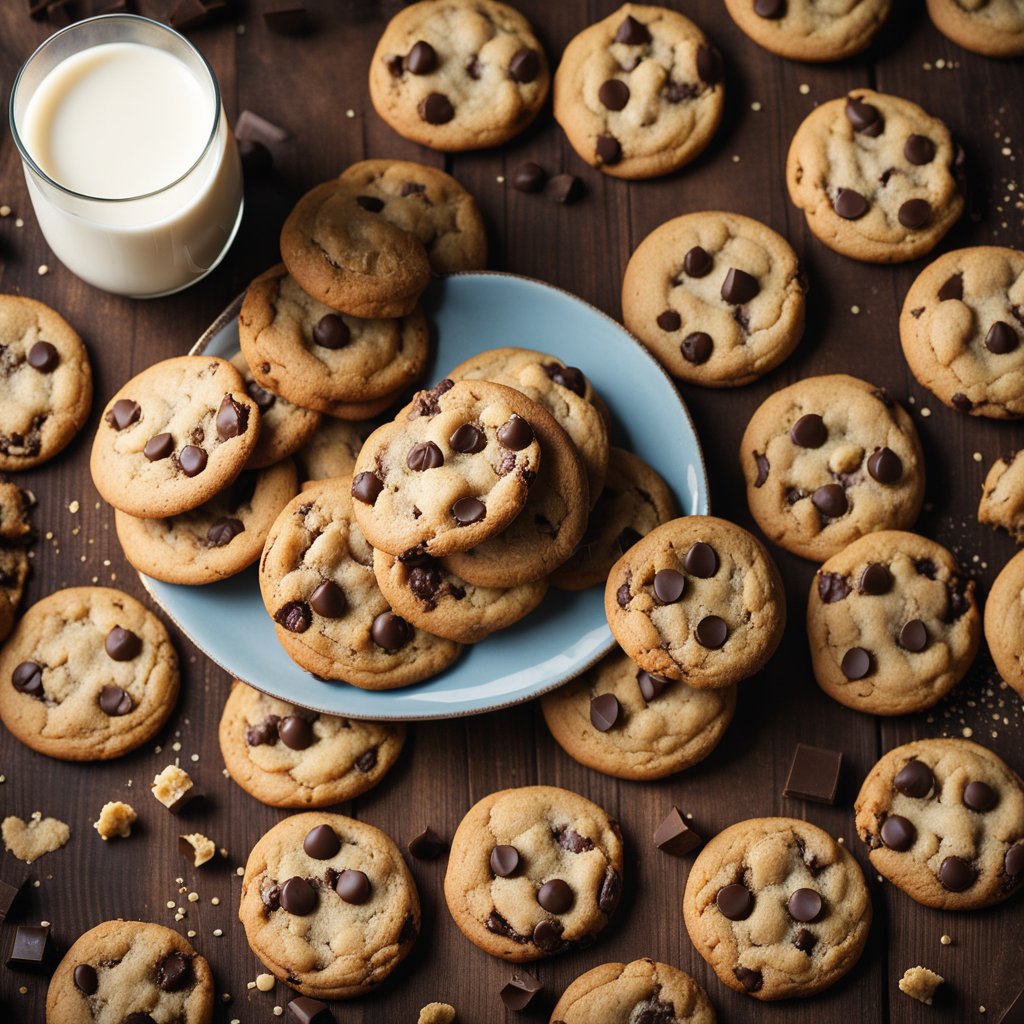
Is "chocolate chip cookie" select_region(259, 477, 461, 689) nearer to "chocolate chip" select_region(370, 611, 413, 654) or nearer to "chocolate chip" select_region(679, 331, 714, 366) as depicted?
"chocolate chip" select_region(370, 611, 413, 654)

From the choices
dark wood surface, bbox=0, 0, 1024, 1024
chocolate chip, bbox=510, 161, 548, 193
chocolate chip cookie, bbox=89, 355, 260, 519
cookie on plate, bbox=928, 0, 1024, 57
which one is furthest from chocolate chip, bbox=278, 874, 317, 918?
cookie on plate, bbox=928, 0, 1024, 57

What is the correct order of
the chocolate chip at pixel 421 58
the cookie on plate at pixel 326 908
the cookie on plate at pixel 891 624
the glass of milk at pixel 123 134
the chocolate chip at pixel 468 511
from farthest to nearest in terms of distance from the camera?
1. the chocolate chip at pixel 421 58
2. the cookie on plate at pixel 891 624
3. the cookie on plate at pixel 326 908
4. the glass of milk at pixel 123 134
5. the chocolate chip at pixel 468 511

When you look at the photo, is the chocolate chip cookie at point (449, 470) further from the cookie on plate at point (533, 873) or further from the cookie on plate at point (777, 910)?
the cookie on plate at point (777, 910)

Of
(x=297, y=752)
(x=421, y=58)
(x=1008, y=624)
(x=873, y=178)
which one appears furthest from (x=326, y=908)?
(x=873, y=178)

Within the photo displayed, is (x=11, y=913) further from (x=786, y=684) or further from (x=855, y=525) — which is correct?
(x=855, y=525)

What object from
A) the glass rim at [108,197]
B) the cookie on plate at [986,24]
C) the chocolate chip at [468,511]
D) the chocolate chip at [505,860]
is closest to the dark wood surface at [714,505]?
the cookie on plate at [986,24]

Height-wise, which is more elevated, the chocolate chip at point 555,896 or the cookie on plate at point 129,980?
the chocolate chip at point 555,896
